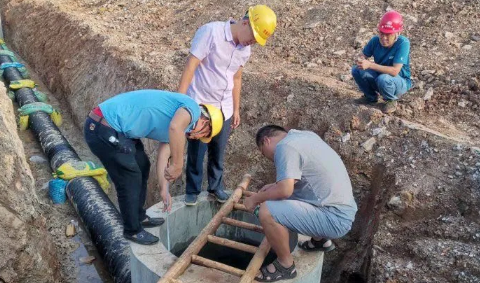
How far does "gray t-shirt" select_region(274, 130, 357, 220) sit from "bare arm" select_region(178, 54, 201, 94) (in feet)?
3.89

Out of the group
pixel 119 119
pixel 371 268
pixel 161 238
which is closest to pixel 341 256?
pixel 371 268

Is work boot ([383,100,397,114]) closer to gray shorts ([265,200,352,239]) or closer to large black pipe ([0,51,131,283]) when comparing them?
gray shorts ([265,200,352,239])

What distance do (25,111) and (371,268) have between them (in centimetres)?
681

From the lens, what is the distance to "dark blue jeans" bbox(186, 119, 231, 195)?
4.47 m

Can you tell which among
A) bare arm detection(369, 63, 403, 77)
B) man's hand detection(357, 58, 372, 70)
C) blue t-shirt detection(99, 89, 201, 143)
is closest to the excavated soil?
bare arm detection(369, 63, 403, 77)

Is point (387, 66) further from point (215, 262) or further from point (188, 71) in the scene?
point (215, 262)

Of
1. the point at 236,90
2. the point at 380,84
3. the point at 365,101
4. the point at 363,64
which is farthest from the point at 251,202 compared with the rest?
the point at 365,101

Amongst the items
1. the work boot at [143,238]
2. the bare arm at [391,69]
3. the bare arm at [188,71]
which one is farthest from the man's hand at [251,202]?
the bare arm at [391,69]

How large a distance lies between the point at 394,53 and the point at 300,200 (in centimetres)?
267

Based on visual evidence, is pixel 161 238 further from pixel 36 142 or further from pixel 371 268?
pixel 36 142

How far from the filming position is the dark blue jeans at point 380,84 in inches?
215

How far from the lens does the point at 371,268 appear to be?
4359 mm

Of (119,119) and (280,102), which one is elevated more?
(119,119)

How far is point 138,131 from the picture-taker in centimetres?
365
